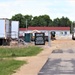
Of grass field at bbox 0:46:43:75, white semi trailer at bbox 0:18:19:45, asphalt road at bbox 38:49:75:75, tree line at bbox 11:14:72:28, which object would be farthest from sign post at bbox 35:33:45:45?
tree line at bbox 11:14:72:28

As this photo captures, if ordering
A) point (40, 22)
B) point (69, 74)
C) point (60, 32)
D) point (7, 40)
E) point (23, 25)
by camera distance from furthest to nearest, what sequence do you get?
point (40, 22) < point (23, 25) < point (60, 32) < point (7, 40) < point (69, 74)

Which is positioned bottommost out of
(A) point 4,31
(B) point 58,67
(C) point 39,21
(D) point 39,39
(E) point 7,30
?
(B) point 58,67

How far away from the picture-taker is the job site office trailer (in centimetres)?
4712

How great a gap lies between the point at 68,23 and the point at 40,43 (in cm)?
12670

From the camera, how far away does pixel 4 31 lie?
47.3 meters

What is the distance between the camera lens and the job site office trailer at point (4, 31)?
4712 centimetres

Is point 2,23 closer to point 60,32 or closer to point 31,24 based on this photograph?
point 60,32

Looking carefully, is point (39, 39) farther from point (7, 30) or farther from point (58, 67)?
point (58, 67)

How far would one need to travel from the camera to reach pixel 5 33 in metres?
47.9

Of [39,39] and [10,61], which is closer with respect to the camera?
[10,61]

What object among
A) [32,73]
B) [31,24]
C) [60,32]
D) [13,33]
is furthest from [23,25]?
[32,73]

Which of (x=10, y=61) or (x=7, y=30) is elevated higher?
(x=7, y=30)

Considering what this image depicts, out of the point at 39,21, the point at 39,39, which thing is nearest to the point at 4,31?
the point at 39,39

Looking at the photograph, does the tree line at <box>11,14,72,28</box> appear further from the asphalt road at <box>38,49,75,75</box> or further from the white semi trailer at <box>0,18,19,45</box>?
the asphalt road at <box>38,49,75,75</box>
